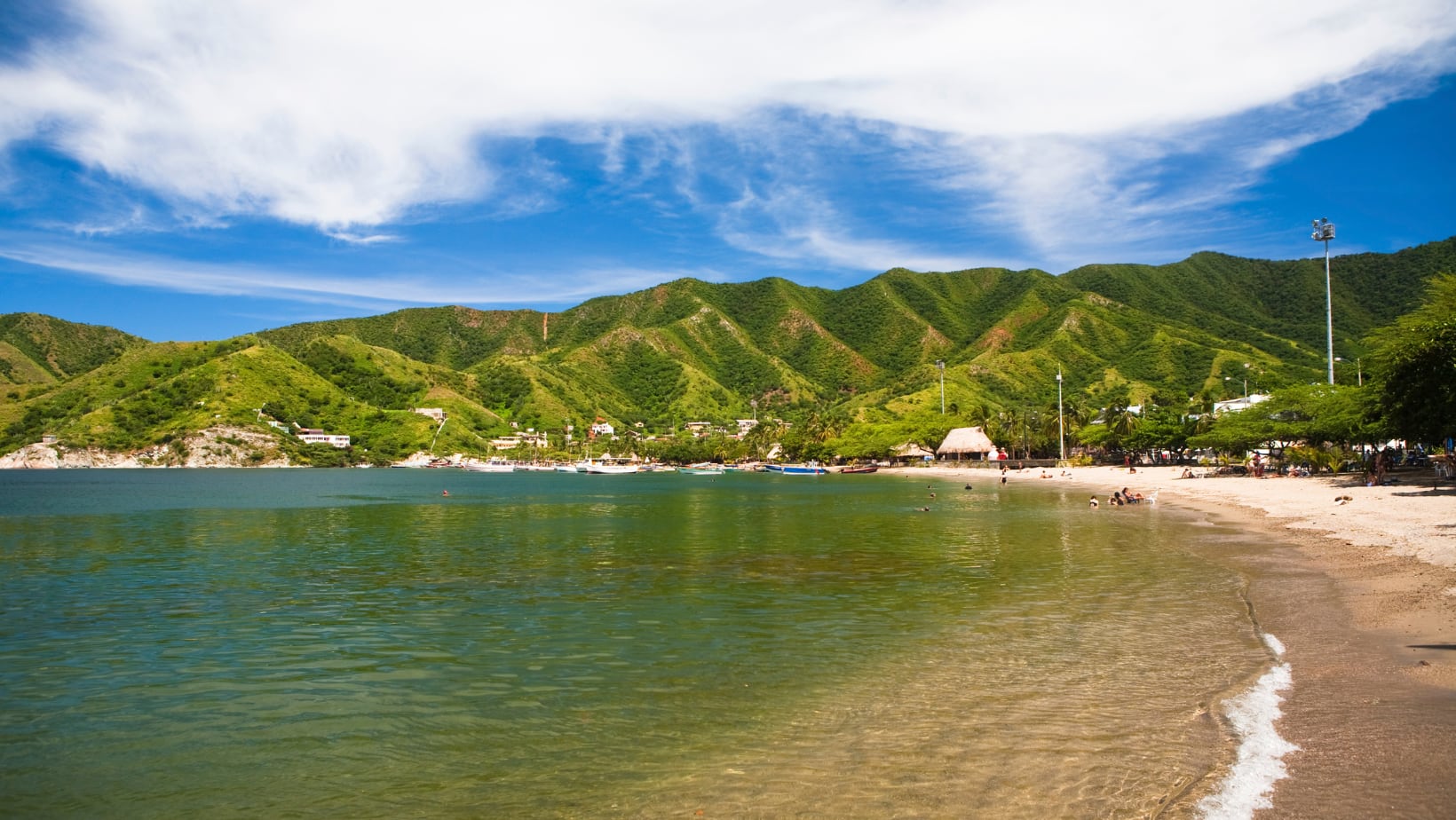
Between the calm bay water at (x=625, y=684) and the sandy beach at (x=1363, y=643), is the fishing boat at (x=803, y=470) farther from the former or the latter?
the calm bay water at (x=625, y=684)

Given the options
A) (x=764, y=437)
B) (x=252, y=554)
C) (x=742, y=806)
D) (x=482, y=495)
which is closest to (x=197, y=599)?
(x=252, y=554)

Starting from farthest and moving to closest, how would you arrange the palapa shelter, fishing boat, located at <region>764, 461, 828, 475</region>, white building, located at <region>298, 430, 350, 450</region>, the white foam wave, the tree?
1. white building, located at <region>298, 430, 350, 450</region>
2. fishing boat, located at <region>764, 461, 828, 475</region>
3. the palapa shelter
4. the tree
5. the white foam wave

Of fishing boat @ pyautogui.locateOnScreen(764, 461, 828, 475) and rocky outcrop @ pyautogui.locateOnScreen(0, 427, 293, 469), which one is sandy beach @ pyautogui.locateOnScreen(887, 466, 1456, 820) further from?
rocky outcrop @ pyautogui.locateOnScreen(0, 427, 293, 469)

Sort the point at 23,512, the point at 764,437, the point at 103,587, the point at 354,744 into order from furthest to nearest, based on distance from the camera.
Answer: the point at 764,437 → the point at 23,512 → the point at 103,587 → the point at 354,744

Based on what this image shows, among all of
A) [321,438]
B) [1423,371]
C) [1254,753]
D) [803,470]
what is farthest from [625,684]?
[321,438]

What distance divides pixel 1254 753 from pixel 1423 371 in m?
34.1

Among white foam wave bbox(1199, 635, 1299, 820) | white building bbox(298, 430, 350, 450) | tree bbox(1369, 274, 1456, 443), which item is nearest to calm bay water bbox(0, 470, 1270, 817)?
white foam wave bbox(1199, 635, 1299, 820)

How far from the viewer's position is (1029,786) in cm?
778

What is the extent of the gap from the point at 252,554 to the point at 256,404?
594ft

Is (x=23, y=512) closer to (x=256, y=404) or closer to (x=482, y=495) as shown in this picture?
(x=482, y=495)

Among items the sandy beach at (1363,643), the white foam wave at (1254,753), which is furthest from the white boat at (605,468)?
the white foam wave at (1254,753)

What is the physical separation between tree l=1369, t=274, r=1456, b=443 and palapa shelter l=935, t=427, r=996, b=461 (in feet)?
287

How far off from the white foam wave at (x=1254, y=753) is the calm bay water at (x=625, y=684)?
0.23 m

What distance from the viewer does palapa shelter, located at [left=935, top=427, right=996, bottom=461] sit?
5133 inches
